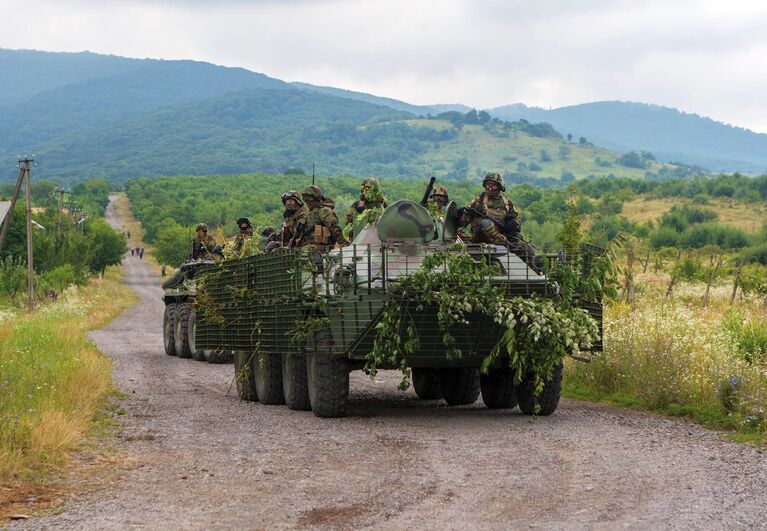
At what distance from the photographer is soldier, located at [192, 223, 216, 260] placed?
23.7 metres

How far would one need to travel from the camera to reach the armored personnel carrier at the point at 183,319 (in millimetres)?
23109

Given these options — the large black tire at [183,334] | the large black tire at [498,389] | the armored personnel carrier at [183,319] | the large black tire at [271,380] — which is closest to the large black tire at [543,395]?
the large black tire at [498,389]

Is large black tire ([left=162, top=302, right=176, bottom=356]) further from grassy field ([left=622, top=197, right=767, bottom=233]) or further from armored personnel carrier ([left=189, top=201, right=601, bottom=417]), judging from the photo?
grassy field ([left=622, top=197, right=767, bottom=233])

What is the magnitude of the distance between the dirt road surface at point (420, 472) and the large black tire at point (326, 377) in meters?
0.19

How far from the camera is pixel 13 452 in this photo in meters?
9.16

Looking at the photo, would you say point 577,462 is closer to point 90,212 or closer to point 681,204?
point 681,204

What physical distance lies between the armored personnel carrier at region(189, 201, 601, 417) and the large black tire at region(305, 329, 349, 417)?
1cm

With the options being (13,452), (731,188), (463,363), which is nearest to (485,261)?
(463,363)

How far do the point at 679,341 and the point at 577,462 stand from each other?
5.07 metres

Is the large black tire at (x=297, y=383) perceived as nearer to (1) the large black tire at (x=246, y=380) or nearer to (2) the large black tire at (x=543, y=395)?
(1) the large black tire at (x=246, y=380)

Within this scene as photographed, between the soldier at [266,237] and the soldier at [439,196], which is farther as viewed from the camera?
the soldier at [266,237]

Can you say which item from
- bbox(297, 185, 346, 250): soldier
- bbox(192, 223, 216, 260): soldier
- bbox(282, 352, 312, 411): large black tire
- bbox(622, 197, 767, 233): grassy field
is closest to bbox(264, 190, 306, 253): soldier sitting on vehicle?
bbox(297, 185, 346, 250): soldier

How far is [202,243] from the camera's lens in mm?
23547

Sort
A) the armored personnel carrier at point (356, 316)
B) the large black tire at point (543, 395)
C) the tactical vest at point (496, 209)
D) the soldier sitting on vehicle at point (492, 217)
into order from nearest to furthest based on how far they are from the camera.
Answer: the armored personnel carrier at point (356, 316), the large black tire at point (543, 395), the soldier sitting on vehicle at point (492, 217), the tactical vest at point (496, 209)
